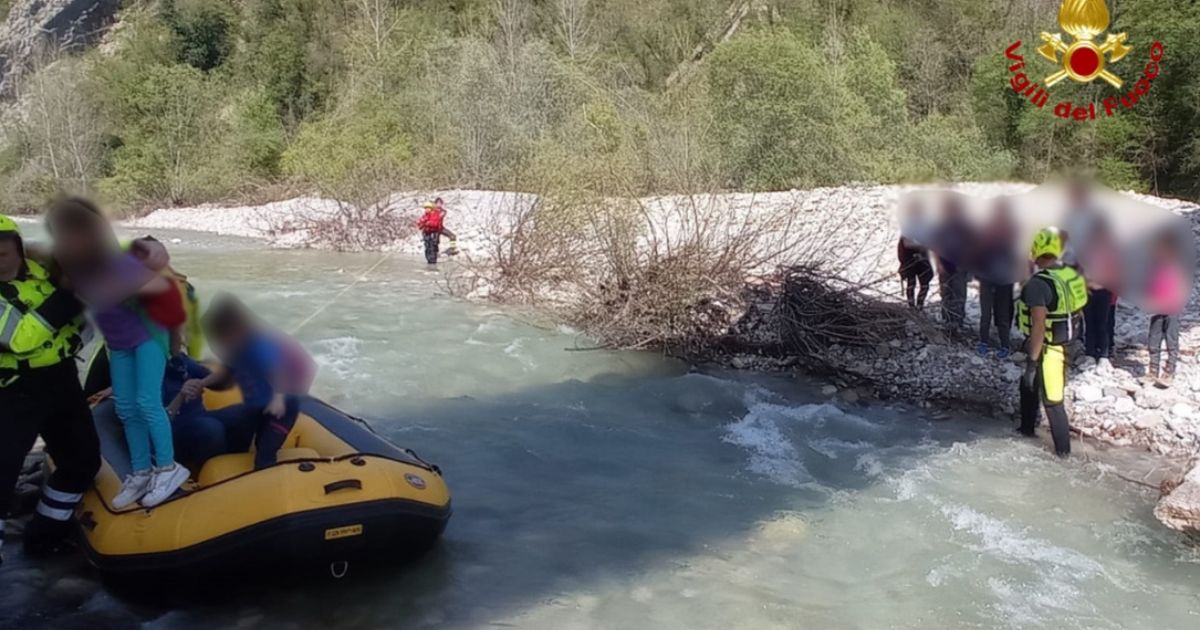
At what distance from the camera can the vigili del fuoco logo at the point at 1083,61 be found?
1296 cm

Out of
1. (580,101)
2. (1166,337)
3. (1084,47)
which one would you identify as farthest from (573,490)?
(580,101)

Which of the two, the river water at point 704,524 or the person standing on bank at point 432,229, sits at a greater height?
the person standing on bank at point 432,229

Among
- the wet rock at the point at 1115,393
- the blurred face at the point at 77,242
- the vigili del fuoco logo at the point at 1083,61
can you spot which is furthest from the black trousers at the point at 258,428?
the vigili del fuoco logo at the point at 1083,61

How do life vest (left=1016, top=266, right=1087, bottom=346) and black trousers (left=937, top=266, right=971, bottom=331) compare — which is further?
black trousers (left=937, top=266, right=971, bottom=331)

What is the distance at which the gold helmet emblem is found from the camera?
44.0 feet

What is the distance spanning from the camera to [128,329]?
3.61 meters

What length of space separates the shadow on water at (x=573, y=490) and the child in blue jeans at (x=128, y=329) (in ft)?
1.88

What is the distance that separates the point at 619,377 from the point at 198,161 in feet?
80.4

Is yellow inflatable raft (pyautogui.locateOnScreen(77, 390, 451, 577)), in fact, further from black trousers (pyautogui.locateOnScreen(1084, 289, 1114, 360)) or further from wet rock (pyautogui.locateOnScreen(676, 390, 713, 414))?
black trousers (pyautogui.locateOnScreen(1084, 289, 1114, 360))

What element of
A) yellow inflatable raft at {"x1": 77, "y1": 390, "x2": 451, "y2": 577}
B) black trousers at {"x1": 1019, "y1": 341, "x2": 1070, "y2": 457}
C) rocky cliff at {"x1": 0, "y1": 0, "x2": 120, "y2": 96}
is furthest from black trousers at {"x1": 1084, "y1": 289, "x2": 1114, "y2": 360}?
rocky cliff at {"x1": 0, "y1": 0, "x2": 120, "y2": 96}

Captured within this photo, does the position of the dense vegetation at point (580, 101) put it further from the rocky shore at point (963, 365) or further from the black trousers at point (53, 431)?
the black trousers at point (53, 431)

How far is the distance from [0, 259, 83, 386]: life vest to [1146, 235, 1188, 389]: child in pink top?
6.98m

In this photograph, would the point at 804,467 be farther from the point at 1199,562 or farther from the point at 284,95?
the point at 284,95

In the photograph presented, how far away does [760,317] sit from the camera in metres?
8.55
